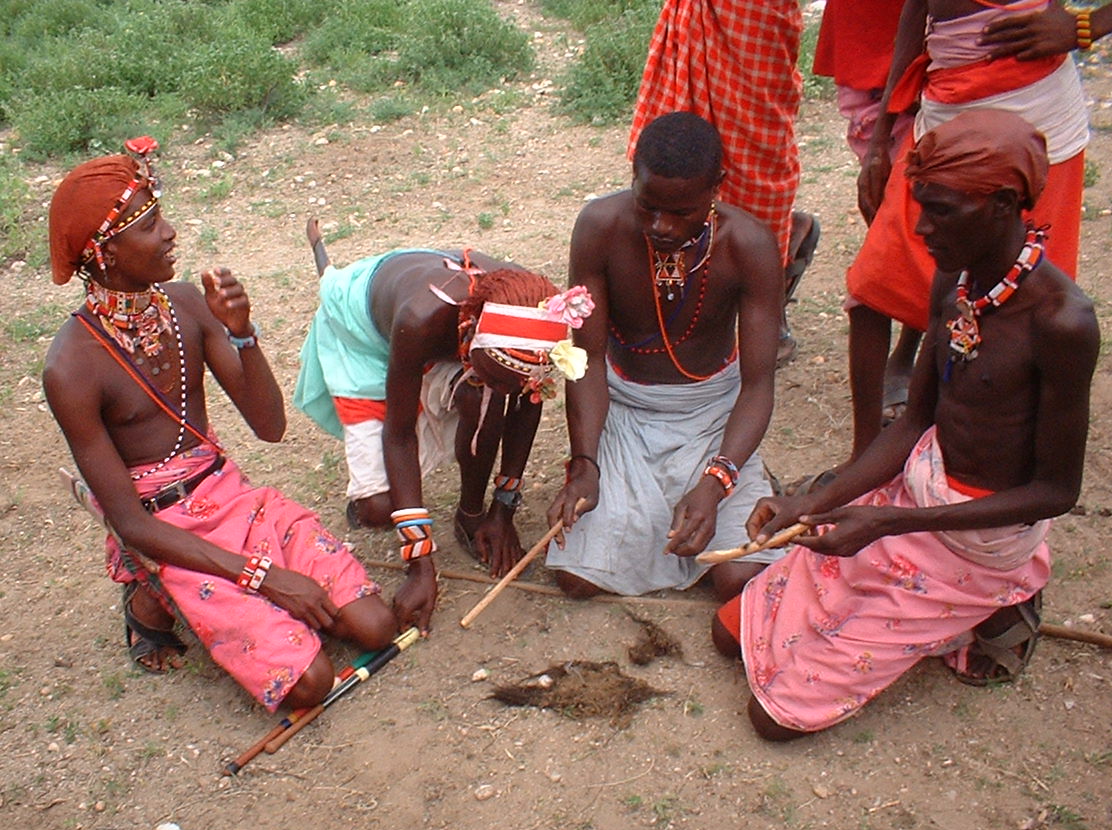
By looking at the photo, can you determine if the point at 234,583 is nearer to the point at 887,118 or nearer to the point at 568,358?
the point at 568,358

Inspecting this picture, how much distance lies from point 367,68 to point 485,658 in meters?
5.50

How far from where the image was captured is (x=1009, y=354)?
8.15 ft

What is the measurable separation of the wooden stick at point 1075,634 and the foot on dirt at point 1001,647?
6 cm

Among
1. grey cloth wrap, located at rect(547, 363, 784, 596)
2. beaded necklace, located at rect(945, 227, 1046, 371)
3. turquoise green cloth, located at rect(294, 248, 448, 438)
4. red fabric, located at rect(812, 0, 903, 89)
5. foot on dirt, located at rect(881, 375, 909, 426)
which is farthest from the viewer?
foot on dirt, located at rect(881, 375, 909, 426)

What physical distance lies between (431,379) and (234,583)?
Result: 876mm

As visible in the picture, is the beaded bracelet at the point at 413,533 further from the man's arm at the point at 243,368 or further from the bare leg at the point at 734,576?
the bare leg at the point at 734,576

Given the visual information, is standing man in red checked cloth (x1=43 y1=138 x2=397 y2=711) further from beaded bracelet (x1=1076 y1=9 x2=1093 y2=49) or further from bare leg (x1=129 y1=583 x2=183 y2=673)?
beaded bracelet (x1=1076 y1=9 x2=1093 y2=49)

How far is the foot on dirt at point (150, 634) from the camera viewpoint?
123 inches

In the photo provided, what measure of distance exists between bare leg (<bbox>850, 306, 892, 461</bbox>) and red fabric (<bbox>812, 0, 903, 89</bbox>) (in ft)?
2.67

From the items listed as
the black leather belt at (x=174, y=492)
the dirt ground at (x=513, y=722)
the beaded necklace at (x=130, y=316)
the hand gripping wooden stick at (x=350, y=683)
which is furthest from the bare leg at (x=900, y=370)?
the beaded necklace at (x=130, y=316)

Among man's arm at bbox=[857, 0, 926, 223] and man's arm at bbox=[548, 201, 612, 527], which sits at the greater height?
man's arm at bbox=[857, 0, 926, 223]

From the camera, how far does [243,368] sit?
312 centimetres

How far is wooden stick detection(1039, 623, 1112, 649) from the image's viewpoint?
2.95 m

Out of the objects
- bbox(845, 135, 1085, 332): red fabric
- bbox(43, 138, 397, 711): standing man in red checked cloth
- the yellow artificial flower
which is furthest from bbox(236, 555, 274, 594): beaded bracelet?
bbox(845, 135, 1085, 332): red fabric
